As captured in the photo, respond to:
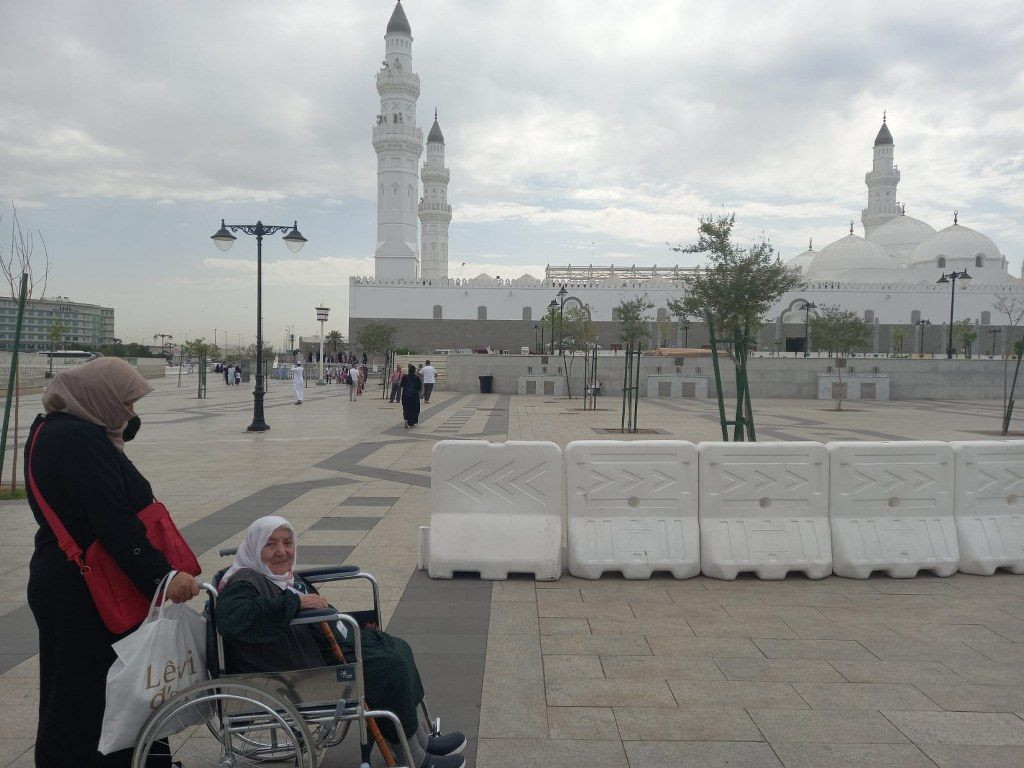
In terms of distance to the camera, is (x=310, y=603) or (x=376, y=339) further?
(x=376, y=339)

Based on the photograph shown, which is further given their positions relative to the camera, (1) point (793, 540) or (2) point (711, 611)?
(1) point (793, 540)

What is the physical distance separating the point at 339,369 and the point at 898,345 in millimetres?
53215

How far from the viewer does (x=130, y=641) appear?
8.29 ft

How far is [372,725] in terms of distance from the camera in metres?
2.88

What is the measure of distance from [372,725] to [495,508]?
118 inches

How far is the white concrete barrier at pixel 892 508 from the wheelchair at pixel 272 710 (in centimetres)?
426

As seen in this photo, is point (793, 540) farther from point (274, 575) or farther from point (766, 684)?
point (274, 575)

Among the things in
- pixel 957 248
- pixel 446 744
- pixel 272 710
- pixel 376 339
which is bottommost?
pixel 446 744

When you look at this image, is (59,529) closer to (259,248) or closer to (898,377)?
(259,248)

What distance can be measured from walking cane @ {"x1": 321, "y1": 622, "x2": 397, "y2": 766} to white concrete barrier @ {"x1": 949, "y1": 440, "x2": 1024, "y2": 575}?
5147 mm

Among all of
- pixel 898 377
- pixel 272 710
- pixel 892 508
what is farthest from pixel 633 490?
pixel 898 377

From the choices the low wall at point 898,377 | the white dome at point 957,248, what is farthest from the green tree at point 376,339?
the white dome at point 957,248

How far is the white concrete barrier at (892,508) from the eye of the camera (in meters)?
5.76

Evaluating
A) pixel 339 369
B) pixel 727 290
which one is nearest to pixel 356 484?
pixel 727 290
